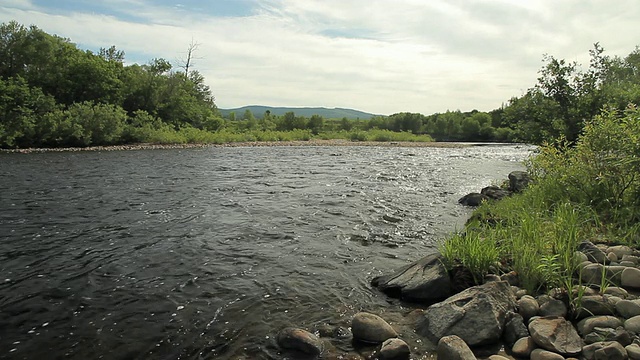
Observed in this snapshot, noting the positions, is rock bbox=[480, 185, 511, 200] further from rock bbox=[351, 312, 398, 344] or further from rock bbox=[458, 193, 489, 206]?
rock bbox=[351, 312, 398, 344]

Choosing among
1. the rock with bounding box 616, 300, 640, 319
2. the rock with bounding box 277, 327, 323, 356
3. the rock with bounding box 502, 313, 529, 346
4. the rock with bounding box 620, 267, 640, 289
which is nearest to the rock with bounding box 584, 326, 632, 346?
the rock with bounding box 616, 300, 640, 319

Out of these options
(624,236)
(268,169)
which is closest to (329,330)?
(624,236)

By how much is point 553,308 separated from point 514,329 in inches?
27.3

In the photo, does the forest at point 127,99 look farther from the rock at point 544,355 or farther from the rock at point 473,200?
the rock at point 544,355

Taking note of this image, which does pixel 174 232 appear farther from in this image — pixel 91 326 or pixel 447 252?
pixel 447 252

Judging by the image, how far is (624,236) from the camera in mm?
6965

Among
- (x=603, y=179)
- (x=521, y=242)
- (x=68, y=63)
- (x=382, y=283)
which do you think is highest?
(x=68, y=63)

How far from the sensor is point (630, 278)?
554 centimetres

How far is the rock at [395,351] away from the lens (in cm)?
491

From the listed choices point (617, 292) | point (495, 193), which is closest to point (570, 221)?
point (617, 292)

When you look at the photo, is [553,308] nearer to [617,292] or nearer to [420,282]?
[617,292]

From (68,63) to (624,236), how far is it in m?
61.2

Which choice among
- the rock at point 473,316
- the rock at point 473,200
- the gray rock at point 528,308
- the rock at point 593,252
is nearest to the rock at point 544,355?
the rock at point 473,316

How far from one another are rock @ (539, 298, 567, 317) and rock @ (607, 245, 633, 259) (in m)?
1.99
